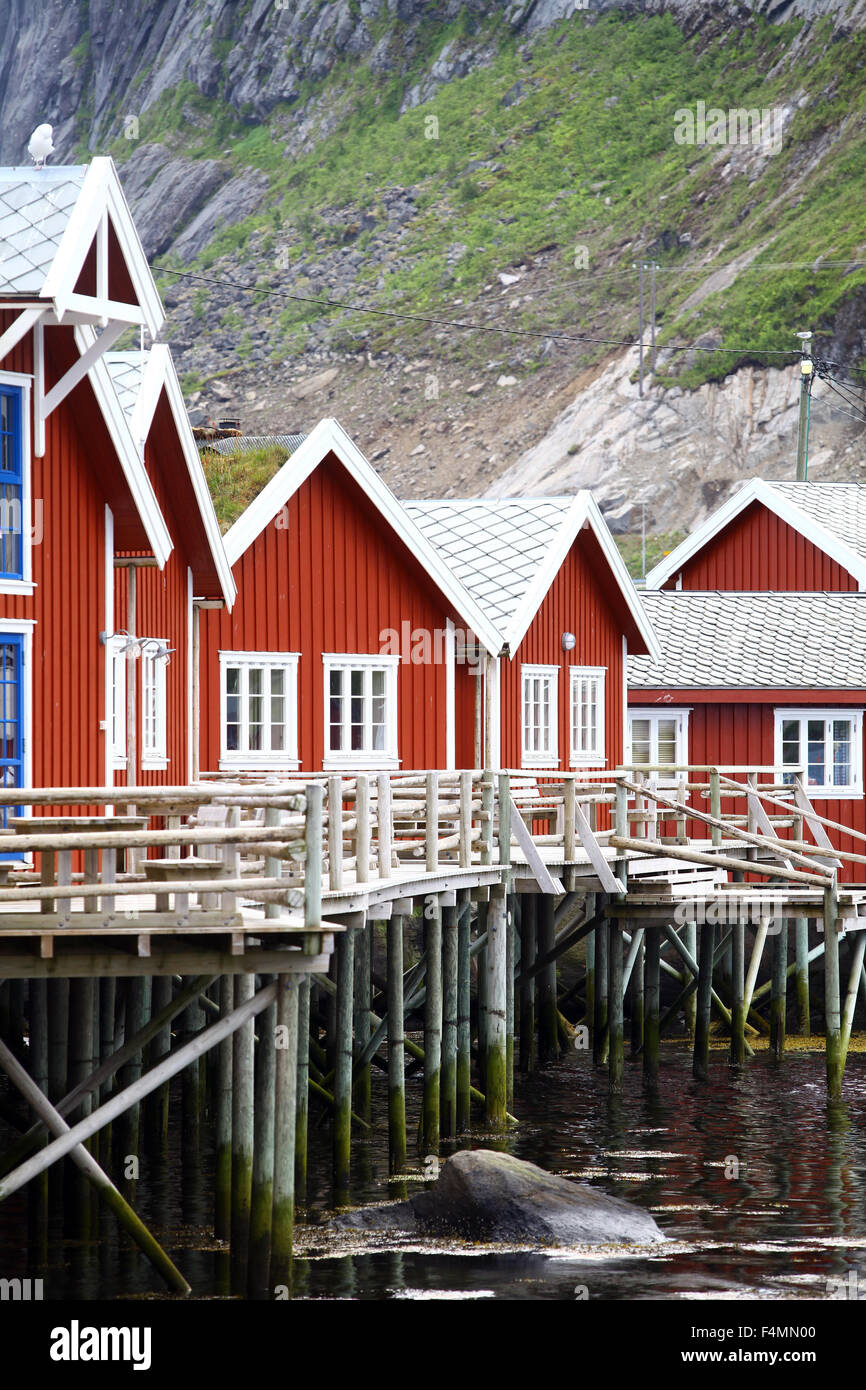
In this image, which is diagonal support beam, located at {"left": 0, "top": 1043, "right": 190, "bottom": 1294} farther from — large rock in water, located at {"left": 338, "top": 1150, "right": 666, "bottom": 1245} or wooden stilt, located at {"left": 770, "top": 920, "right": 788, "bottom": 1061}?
wooden stilt, located at {"left": 770, "top": 920, "right": 788, "bottom": 1061}

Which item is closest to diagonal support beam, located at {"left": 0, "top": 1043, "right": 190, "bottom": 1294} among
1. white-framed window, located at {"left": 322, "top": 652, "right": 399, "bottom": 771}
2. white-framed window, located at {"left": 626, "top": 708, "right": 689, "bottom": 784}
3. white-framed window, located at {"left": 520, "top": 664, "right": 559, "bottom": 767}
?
white-framed window, located at {"left": 322, "top": 652, "right": 399, "bottom": 771}

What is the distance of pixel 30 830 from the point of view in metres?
15.6

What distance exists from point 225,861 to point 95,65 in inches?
4487

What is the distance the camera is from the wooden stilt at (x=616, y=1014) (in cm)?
2506

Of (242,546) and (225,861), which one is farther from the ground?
(242,546)

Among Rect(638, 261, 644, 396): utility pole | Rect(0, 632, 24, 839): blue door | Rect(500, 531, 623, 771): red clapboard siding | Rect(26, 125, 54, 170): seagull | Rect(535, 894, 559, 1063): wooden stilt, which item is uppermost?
Rect(638, 261, 644, 396): utility pole

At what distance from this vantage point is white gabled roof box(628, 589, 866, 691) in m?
32.2

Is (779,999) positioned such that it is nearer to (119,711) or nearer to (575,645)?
(575,645)

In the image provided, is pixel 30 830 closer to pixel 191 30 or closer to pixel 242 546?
pixel 242 546

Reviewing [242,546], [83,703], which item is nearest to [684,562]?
[242,546]

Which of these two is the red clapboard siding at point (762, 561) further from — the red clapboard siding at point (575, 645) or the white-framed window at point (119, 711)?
the white-framed window at point (119, 711)

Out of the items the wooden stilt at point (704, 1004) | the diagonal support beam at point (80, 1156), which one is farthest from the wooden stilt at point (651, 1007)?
the diagonal support beam at point (80, 1156)

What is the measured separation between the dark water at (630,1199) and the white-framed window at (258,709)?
432cm

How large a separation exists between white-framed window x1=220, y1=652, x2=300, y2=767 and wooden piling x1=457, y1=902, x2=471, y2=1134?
11.7ft
